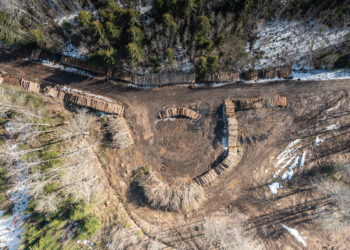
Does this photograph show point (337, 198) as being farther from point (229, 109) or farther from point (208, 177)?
point (229, 109)

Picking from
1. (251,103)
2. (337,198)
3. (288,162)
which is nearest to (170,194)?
(251,103)

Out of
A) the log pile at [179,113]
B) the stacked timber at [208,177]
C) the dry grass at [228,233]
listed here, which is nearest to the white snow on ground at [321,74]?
the log pile at [179,113]

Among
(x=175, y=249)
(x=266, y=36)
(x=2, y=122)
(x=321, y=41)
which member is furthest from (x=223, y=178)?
(x=2, y=122)

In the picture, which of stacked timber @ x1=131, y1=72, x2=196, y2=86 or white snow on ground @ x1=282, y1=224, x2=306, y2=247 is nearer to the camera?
white snow on ground @ x1=282, y1=224, x2=306, y2=247

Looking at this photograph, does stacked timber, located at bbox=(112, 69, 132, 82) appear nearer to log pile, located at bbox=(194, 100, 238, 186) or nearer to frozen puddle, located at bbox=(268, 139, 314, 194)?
log pile, located at bbox=(194, 100, 238, 186)

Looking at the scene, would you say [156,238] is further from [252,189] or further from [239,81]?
[239,81]

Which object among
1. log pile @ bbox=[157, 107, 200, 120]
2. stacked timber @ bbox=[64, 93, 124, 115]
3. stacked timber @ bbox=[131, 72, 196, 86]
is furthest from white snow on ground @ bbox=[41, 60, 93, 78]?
log pile @ bbox=[157, 107, 200, 120]

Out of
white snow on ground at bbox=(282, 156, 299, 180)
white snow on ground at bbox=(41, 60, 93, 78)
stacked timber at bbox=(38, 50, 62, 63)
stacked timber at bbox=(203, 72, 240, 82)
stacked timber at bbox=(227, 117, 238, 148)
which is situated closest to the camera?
stacked timber at bbox=(227, 117, 238, 148)
